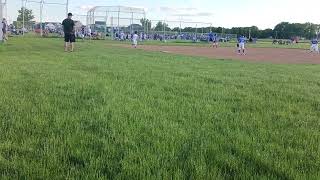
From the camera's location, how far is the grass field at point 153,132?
3.79 m

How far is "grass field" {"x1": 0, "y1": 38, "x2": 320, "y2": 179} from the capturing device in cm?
379

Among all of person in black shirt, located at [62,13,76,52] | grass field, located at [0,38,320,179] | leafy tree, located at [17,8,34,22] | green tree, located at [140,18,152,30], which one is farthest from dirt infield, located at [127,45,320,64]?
green tree, located at [140,18,152,30]

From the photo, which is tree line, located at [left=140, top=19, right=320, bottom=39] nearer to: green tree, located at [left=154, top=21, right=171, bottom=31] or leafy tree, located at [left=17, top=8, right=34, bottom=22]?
green tree, located at [left=154, top=21, right=171, bottom=31]

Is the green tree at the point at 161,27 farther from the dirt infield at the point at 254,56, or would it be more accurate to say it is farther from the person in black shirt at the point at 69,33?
the person in black shirt at the point at 69,33

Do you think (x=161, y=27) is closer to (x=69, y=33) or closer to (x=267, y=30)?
(x=69, y=33)

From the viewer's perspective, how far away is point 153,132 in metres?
5.00

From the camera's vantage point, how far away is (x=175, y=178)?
140 inches

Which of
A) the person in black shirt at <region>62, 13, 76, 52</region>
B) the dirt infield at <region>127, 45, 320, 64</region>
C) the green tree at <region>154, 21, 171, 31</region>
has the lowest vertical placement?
the dirt infield at <region>127, 45, 320, 64</region>

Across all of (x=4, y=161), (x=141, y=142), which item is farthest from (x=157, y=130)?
(x=4, y=161)

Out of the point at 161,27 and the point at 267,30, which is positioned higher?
the point at 267,30

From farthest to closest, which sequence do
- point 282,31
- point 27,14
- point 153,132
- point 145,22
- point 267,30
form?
point 282,31 < point 267,30 < point 145,22 < point 27,14 < point 153,132

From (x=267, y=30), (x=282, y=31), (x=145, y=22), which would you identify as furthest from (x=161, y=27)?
(x=282, y=31)

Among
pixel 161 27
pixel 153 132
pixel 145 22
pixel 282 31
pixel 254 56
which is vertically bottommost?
pixel 254 56

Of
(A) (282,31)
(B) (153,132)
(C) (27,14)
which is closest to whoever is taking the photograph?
(B) (153,132)
